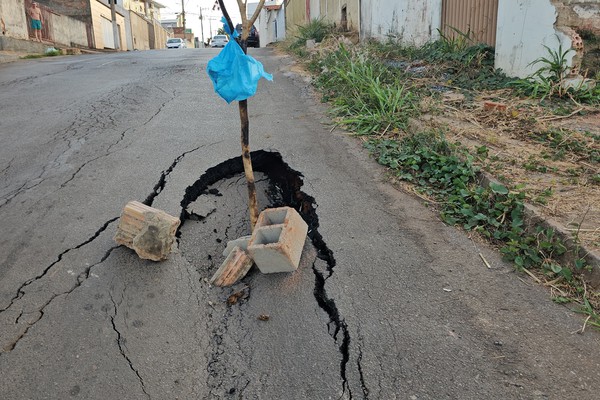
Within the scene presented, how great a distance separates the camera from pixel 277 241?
268cm

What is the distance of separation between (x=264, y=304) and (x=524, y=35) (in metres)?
4.98

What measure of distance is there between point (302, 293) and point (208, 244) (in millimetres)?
880

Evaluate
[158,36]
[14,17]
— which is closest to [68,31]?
[14,17]

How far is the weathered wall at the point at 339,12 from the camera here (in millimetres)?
12352

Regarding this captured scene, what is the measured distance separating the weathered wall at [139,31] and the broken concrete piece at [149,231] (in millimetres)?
36296

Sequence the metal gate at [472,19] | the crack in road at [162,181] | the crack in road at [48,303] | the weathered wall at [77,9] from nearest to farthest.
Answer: the crack in road at [48,303], the crack in road at [162,181], the metal gate at [472,19], the weathered wall at [77,9]

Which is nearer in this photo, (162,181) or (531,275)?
(531,275)

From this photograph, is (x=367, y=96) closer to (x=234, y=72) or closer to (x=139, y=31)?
(x=234, y=72)

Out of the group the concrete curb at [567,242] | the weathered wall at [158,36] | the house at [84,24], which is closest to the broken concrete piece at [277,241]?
the concrete curb at [567,242]

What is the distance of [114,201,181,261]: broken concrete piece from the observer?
2650 mm

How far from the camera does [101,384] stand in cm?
197

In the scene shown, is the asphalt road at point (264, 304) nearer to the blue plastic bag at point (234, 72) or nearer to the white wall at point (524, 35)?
the blue plastic bag at point (234, 72)

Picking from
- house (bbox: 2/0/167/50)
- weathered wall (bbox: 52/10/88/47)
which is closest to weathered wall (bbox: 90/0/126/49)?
house (bbox: 2/0/167/50)

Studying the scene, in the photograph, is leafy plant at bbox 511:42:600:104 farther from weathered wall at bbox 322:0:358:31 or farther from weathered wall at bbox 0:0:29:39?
weathered wall at bbox 0:0:29:39
